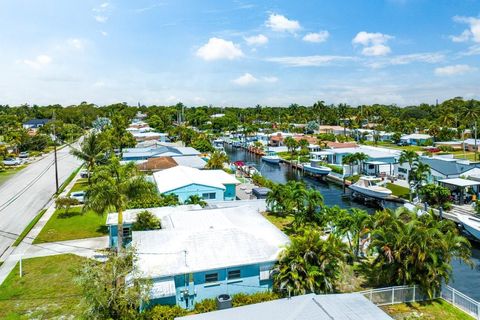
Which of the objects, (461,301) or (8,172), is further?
(8,172)

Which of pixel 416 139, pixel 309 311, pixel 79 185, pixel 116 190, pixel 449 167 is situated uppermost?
pixel 416 139

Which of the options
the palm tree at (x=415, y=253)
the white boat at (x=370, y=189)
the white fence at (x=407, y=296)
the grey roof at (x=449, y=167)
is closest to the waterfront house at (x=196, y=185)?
the white boat at (x=370, y=189)

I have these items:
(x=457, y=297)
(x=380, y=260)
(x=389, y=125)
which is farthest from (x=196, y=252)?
(x=389, y=125)

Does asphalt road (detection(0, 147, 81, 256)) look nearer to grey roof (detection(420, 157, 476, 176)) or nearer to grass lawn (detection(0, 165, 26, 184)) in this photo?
grass lawn (detection(0, 165, 26, 184))

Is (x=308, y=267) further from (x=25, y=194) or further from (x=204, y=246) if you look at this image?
(x=25, y=194)

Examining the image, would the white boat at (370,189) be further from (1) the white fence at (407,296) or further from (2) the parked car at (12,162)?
(2) the parked car at (12,162)

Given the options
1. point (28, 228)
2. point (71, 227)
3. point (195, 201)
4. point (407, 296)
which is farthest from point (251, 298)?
point (28, 228)

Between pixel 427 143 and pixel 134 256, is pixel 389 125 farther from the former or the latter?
pixel 134 256
